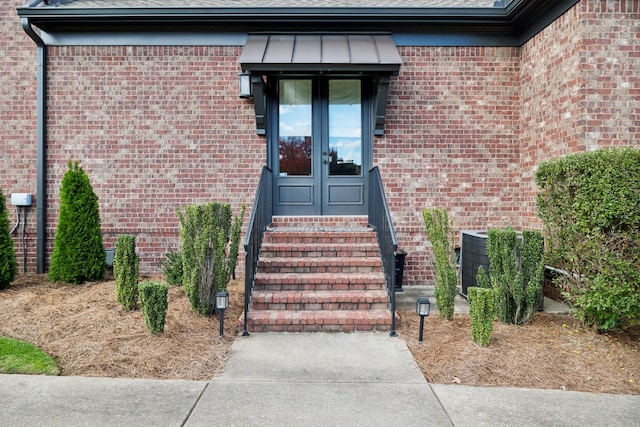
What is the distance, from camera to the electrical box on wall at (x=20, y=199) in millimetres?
6223

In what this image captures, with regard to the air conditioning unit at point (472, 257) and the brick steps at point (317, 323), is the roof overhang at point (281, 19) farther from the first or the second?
the brick steps at point (317, 323)

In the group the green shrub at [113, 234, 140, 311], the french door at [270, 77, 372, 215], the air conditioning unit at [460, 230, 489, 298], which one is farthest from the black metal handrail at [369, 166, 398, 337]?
the green shrub at [113, 234, 140, 311]

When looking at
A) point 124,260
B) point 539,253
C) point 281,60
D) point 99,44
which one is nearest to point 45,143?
point 99,44

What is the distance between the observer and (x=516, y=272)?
4.25 meters

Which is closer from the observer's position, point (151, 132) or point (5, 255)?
point (5, 255)

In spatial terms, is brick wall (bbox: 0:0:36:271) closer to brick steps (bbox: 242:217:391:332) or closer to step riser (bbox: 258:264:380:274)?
brick steps (bbox: 242:217:391:332)

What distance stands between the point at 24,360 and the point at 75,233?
2681mm

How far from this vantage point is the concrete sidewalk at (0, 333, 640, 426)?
2.59m

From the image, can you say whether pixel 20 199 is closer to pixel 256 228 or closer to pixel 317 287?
pixel 256 228

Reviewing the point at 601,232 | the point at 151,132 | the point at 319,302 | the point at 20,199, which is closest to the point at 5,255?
the point at 20,199

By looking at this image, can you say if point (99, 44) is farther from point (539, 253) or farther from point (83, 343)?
point (539, 253)

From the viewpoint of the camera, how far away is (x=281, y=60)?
552cm

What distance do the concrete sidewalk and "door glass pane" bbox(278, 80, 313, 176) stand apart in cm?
370

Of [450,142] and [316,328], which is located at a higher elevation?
[450,142]
